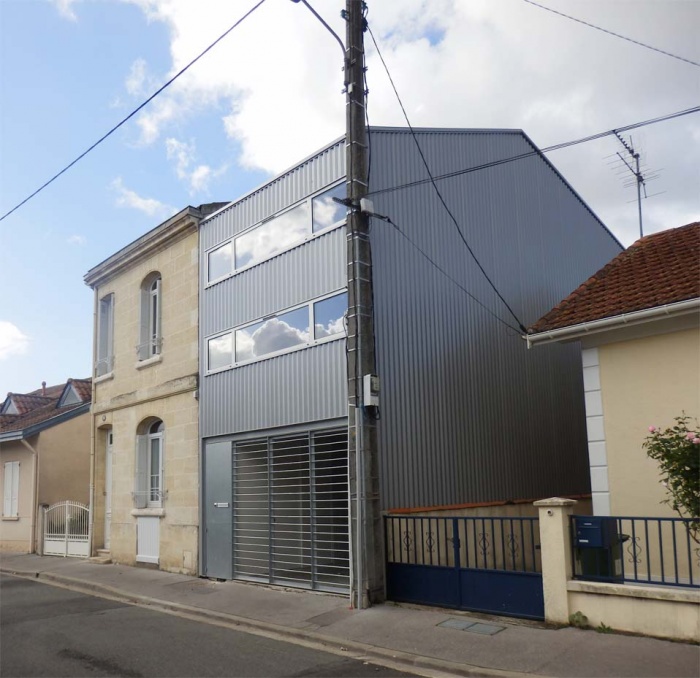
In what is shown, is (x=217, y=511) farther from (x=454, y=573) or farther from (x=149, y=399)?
(x=454, y=573)

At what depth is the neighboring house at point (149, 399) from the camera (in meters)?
14.5

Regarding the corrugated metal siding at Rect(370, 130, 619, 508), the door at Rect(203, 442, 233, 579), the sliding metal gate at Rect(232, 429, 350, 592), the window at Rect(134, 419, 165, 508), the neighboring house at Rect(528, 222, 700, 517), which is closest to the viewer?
the neighboring house at Rect(528, 222, 700, 517)

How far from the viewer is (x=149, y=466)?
53.3 ft

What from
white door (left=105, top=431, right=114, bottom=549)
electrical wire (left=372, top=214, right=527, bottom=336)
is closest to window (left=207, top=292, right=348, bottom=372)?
electrical wire (left=372, top=214, right=527, bottom=336)

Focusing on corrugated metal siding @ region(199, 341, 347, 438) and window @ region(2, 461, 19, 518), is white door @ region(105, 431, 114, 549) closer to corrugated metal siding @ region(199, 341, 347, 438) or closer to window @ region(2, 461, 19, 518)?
window @ region(2, 461, 19, 518)

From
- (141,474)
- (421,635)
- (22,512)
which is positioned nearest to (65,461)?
(22,512)

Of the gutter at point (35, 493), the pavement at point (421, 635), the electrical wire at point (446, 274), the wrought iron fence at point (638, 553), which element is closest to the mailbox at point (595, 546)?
the wrought iron fence at point (638, 553)

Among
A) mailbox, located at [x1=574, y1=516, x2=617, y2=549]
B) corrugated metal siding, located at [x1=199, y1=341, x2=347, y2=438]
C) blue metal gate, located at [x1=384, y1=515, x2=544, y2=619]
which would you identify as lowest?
blue metal gate, located at [x1=384, y1=515, x2=544, y2=619]

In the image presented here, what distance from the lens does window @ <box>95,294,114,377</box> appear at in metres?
18.2

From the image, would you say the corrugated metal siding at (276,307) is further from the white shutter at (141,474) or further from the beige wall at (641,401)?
the beige wall at (641,401)

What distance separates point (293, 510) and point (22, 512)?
11.5 metres

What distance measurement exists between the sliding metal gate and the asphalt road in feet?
6.62

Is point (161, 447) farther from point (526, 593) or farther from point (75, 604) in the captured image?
point (526, 593)

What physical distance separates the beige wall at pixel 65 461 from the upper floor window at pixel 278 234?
29.6 ft
